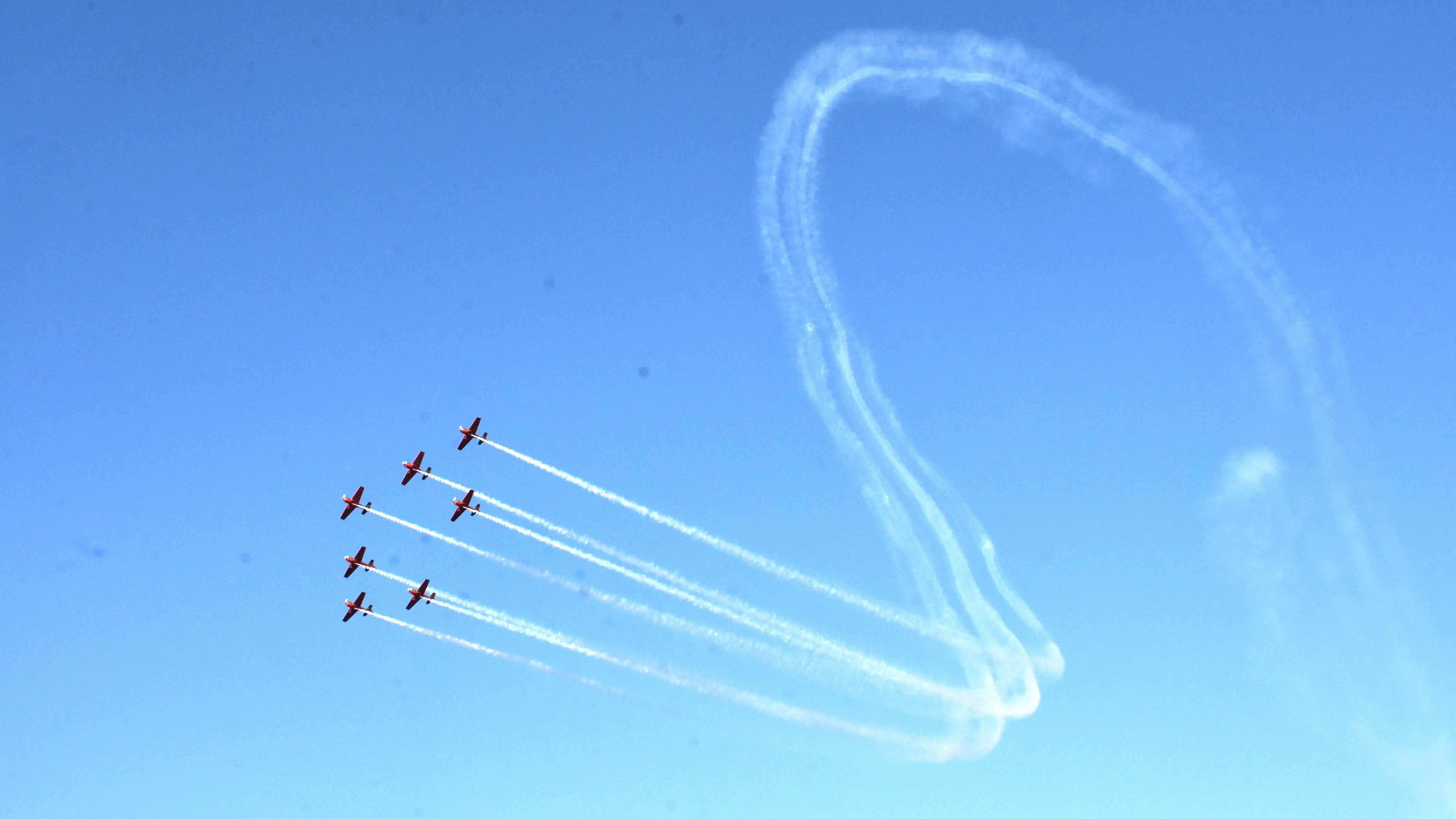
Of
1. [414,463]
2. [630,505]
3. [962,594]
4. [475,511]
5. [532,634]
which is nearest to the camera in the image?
[962,594]

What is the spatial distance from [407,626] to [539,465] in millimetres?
19508

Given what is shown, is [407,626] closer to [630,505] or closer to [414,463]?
[414,463]

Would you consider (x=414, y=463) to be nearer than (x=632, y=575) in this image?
No

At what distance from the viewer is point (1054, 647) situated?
7519 cm

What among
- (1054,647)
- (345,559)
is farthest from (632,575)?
(345,559)

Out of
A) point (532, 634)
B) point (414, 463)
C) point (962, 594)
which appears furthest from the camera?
point (414, 463)

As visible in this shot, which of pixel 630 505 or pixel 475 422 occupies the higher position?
pixel 475 422

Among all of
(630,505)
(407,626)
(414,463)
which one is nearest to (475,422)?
(414,463)

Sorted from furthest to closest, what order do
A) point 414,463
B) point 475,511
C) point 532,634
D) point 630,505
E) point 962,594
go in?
point 414,463 → point 475,511 → point 532,634 → point 630,505 → point 962,594

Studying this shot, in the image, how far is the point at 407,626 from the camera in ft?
313

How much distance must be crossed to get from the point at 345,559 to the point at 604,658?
32.1m

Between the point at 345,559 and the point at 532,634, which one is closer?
the point at 532,634

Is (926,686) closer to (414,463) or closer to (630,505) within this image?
(630,505)

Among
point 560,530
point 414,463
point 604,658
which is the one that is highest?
point 414,463
